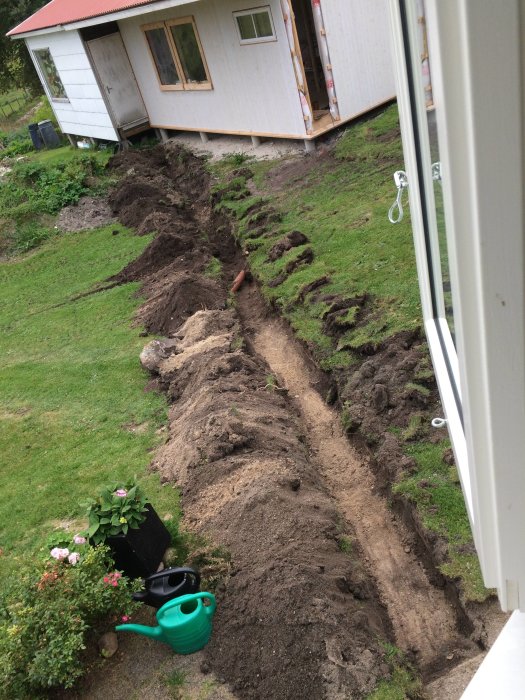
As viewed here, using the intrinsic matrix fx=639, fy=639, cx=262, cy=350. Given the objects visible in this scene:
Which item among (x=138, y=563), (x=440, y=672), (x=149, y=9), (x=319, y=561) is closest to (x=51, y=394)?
(x=138, y=563)

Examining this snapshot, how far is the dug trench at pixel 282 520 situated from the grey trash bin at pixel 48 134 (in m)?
15.2

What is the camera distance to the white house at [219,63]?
11594 mm

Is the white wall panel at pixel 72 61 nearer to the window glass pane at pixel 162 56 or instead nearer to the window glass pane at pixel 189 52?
the window glass pane at pixel 162 56

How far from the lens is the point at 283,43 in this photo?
36.9 ft

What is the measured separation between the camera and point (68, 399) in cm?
769

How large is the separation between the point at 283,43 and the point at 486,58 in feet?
36.6

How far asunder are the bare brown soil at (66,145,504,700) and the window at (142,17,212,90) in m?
7.56

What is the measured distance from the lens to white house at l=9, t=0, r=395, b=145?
38.0 feet

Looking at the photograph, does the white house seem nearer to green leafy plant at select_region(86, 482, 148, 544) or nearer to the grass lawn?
the grass lawn

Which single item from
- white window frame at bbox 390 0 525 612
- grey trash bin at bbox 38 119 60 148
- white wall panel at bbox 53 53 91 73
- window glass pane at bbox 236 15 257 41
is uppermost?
white window frame at bbox 390 0 525 612

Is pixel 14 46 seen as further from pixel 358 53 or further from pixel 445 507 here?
pixel 445 507

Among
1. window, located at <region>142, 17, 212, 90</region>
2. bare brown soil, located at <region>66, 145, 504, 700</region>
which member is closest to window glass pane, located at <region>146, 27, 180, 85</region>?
window, located at <region>142, 17, 212, 90</region>

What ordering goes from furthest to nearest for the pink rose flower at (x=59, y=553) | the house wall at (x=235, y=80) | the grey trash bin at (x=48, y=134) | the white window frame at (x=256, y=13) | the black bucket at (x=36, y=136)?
the black bucket at (x=36, y=136) → the grey trash bin at (x=48, y=134) → the house wall at (x=235, y=80) → the white window frame at (x=256, y=13) → the pink rose flower at (x=59, y=553)

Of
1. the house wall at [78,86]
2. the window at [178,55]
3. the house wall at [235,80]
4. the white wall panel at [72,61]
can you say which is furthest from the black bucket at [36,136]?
the window at [178,55]
